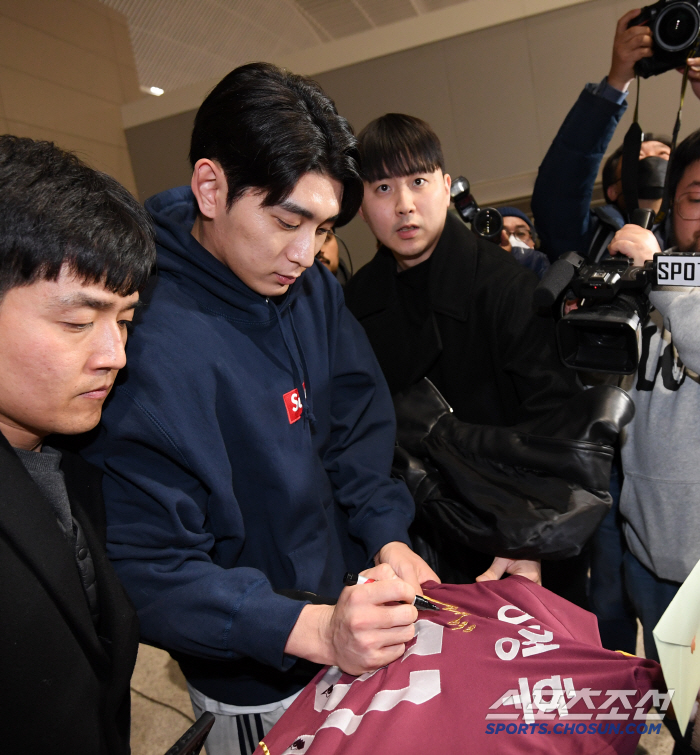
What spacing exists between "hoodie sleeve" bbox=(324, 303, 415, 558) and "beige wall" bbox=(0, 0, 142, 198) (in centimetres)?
486

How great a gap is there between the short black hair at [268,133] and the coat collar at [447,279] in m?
0.46

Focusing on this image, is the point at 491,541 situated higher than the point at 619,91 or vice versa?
the point at 619,91

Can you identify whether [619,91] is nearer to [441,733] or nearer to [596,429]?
[596,429]

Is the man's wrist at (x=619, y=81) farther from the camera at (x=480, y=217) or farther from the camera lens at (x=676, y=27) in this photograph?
the camera at (x=480, y=217)

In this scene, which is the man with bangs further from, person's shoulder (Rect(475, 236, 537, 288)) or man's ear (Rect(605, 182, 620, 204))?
man's ear (Rect(605, 182, 620, 204))

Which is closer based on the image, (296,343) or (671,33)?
(296,343)

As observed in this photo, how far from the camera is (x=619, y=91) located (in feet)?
5.06

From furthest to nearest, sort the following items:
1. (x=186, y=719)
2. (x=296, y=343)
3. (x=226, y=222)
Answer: (x=186, y=719)
(x=296, y=343)
(x=226, y=222)

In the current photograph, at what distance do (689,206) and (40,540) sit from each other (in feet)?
4.58

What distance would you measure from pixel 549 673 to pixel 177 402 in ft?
1.95

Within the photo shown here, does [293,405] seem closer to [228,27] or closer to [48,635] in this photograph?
[48,635]

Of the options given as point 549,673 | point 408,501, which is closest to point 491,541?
point 408,501

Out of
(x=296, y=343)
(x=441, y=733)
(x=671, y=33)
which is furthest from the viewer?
(x=671, y=33)

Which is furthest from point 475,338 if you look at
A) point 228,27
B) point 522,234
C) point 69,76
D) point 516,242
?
point 228,27
